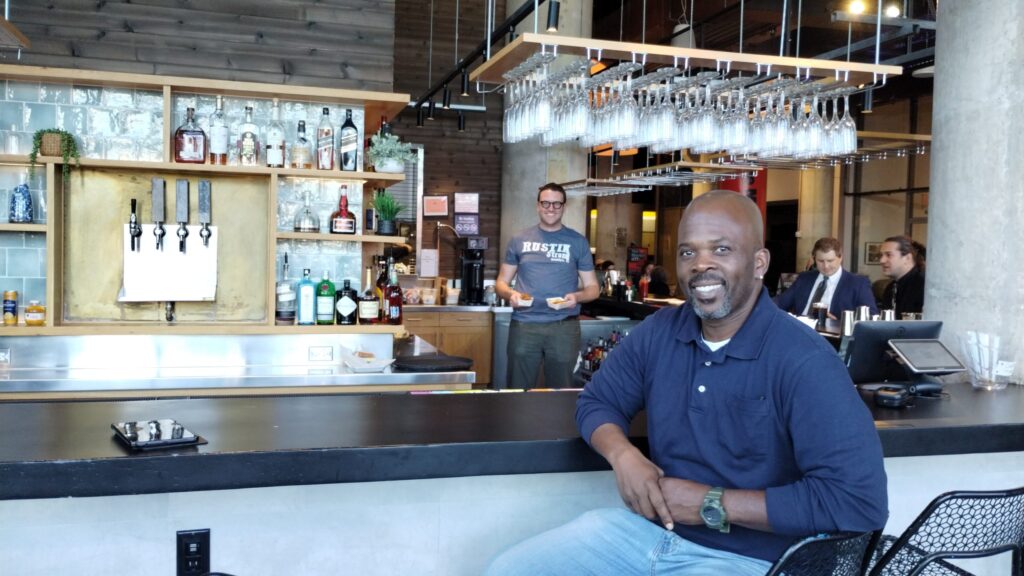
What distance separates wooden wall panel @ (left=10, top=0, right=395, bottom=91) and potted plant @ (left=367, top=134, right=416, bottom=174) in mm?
601

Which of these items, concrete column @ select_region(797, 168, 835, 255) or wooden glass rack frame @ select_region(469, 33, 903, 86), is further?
concrete column @ select_region(797, 168, 835, 255)

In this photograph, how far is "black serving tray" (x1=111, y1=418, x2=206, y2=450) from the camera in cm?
202

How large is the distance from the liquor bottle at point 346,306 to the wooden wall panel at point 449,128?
20.5 feet

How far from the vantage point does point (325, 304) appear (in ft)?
15.6

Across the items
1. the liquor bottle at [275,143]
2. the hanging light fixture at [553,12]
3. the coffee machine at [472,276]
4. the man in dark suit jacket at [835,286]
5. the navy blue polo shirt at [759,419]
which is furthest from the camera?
the coffee machine at [472,276]

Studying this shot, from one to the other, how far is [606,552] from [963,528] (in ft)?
2.66

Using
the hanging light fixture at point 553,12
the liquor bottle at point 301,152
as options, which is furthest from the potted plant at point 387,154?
the hanging light fixture at point 553,12

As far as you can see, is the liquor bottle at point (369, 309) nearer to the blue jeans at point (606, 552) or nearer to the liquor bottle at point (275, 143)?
the liquor bottle at point (275, 143)

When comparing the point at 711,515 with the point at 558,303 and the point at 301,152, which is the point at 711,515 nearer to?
the point at 301,152

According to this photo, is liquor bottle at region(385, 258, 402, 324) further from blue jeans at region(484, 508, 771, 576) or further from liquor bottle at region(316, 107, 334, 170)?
blue jeans at region(484, 508, 771, 576)

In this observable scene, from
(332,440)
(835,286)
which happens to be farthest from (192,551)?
(835,286)

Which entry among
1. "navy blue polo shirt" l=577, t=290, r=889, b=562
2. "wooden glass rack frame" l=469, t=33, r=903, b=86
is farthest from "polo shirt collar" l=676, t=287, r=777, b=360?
"wooden glass rack frame" l=469, t=33, r=903, b=86

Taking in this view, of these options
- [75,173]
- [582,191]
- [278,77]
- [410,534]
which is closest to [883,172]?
[582,191]

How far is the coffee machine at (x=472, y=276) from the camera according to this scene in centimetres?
905
